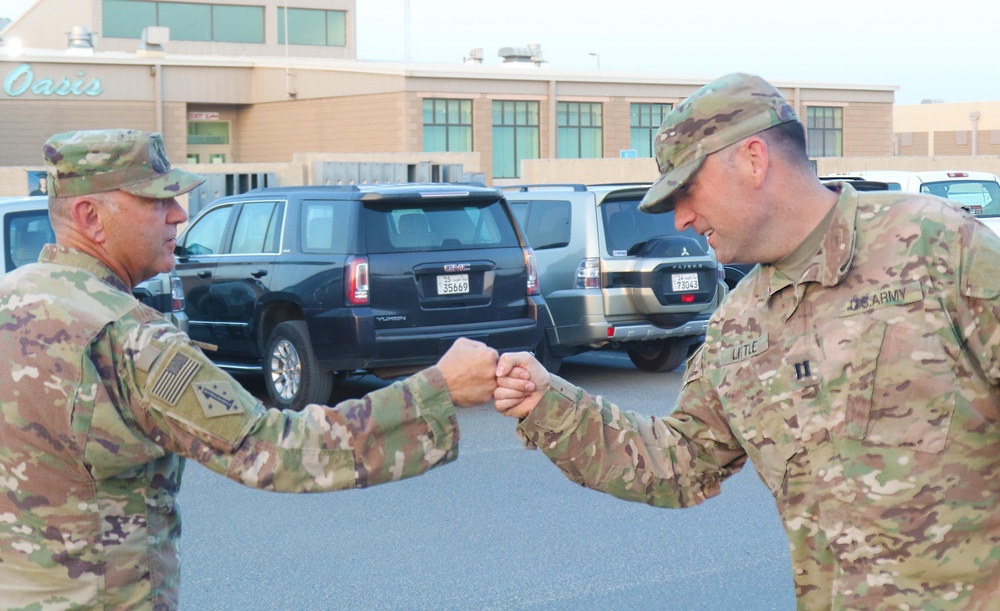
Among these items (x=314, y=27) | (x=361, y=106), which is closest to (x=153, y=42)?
(x=361, y=106)

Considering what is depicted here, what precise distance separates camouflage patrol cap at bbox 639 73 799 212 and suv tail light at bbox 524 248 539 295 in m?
7.96

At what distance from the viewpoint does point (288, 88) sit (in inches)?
1599

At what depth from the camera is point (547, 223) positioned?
12211 mm

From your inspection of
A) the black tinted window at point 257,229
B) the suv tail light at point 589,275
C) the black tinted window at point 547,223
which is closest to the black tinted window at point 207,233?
the black tinted window at point 257,229

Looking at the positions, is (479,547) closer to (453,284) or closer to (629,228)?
(453,284)

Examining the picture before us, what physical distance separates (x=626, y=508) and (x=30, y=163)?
3449cm

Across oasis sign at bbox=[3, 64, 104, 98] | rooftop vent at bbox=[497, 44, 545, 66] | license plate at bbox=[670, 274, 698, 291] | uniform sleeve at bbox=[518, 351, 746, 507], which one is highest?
rooftop vent at bbox=[497, 44, 545, 66]

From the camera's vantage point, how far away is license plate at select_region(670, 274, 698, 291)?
11578 mm

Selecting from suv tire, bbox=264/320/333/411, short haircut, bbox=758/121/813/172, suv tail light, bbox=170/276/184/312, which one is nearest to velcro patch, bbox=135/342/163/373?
short haircut, bbox=758/121/813/172

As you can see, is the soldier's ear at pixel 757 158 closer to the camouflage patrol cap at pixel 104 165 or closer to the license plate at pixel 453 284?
the camouflage patrol cap at pixel 104 165

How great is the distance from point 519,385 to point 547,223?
9251 mm

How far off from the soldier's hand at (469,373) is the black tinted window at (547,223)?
893 centimetres

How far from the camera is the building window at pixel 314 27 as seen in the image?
60.9m

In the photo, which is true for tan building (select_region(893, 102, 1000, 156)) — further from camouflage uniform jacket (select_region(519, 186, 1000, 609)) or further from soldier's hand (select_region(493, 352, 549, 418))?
camouflage uniform jacket (select_region(519, 186, 1000, 609))
